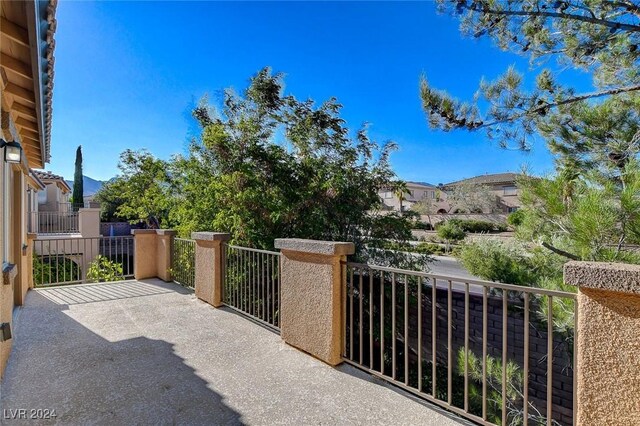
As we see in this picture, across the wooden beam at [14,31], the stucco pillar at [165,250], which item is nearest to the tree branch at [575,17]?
the wooden beam at [14,31]

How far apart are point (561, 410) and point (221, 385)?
6.01 metres

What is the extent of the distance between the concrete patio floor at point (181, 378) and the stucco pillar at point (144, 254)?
2.62m

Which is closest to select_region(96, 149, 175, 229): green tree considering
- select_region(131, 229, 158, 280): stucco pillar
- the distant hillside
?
select_region(131, 229, 158, 280): stucco pillar

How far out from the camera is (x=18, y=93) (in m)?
3.93

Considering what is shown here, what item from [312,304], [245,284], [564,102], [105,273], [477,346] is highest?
[564,102]

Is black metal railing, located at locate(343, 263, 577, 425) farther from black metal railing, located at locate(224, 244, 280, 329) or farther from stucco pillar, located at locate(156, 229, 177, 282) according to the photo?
stucco pillar, located at locate(156, 229, 177, 282)

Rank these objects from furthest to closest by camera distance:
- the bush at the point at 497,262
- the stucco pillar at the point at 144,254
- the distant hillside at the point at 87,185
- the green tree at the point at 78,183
→ 1. the distant hillside at the point at 87,185
2. the green tree at the point at 78,183
3. the stucco pillar at the point at 144,254
4. the bush at the point at 497,262

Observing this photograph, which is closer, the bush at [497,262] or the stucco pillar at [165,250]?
the bush at [497,262]

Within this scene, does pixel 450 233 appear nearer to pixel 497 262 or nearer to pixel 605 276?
pixel 497 262

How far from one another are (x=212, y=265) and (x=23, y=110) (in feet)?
11.1

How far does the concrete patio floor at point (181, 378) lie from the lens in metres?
2.56

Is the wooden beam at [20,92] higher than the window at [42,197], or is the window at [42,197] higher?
the wooden beam at [20,92]

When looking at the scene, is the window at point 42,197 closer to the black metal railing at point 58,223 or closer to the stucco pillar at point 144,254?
the black metal railing at point 58,223

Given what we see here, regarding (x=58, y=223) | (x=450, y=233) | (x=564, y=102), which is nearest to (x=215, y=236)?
(x=564, y=102)
